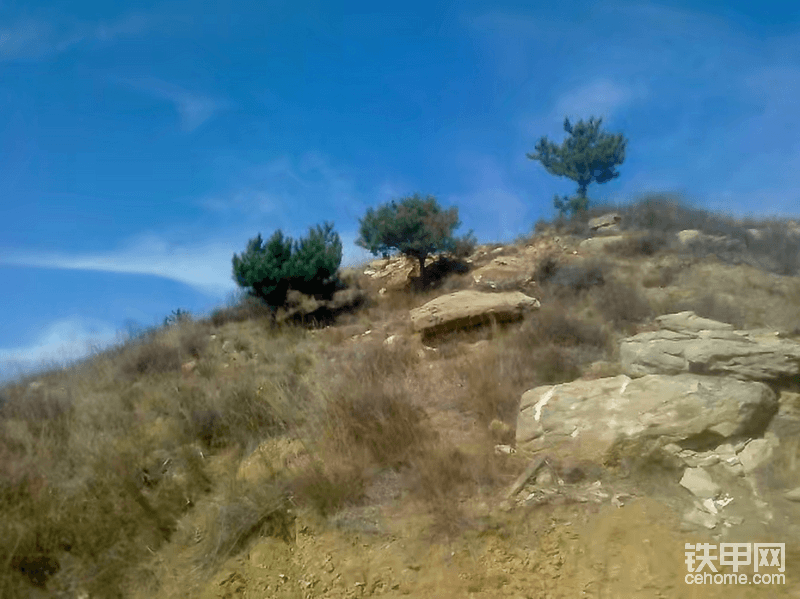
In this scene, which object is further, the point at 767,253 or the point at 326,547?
the point at 767,253

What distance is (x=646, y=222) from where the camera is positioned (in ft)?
44.1

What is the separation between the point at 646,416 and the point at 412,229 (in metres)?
8.57

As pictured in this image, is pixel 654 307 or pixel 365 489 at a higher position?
pixel 654 307

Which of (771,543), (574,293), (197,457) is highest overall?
(574,293)

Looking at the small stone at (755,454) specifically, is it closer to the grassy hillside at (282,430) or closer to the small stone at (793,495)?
the small stone at (793,495)

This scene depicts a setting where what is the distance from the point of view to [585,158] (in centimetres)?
1728

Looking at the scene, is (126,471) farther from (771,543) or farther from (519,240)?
(519,240)

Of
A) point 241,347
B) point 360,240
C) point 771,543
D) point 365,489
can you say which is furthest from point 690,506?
point 360,240

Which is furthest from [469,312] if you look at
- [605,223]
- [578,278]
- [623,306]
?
[605,223]

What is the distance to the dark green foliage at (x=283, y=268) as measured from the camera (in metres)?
11.3

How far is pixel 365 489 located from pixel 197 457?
6.49ft

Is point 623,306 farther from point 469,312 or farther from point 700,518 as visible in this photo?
point 700,518

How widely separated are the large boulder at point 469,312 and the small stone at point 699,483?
13.7 ft

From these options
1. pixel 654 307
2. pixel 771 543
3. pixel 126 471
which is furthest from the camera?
pixel 654 307
